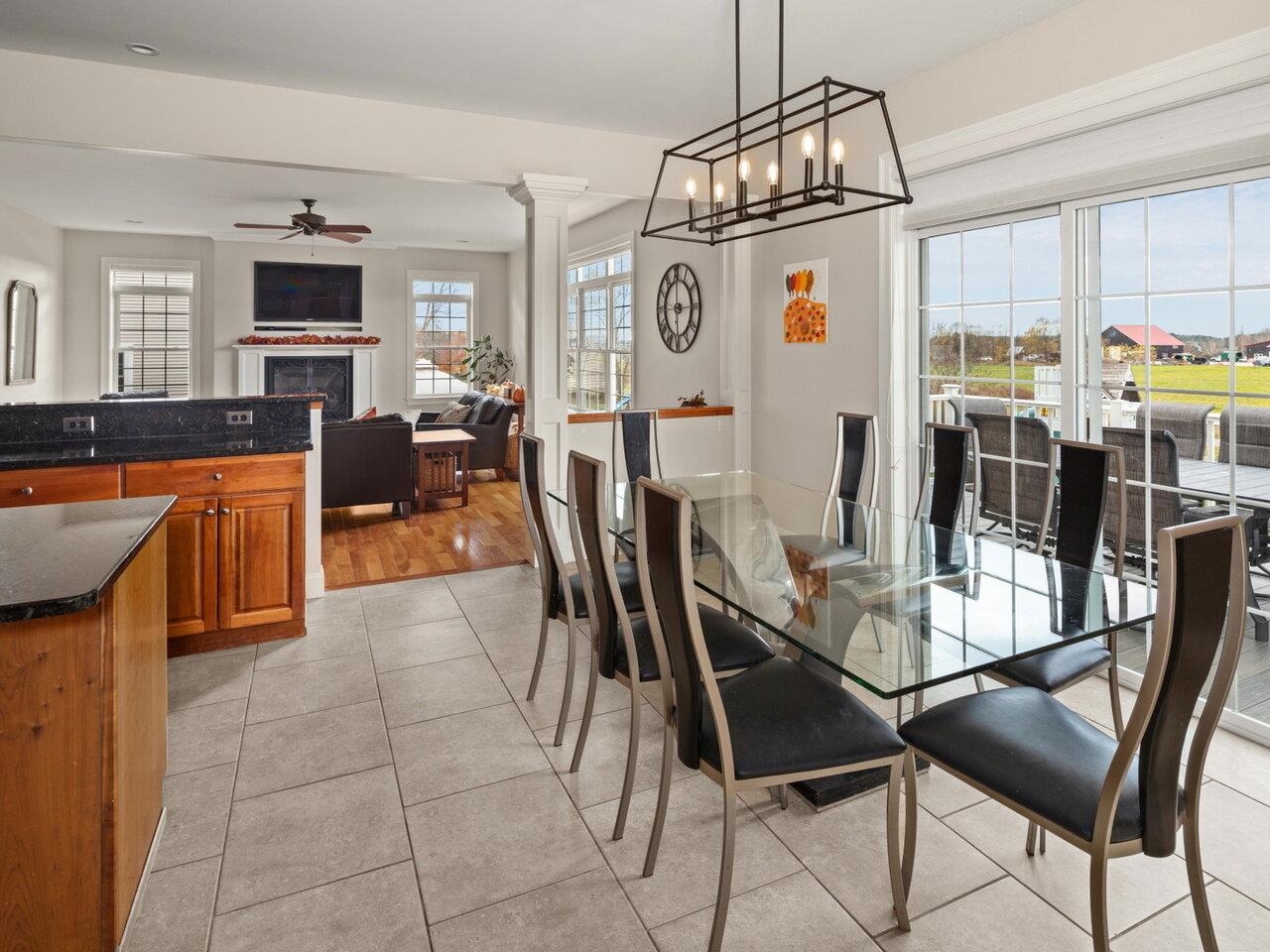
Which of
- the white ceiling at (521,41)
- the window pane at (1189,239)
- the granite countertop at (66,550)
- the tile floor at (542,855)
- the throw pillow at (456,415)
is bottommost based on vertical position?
the tile floor at (542,855)

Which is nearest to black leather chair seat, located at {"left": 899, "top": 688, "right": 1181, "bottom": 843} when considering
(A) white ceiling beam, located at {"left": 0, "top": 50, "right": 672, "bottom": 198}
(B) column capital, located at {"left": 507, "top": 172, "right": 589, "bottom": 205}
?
(B) column capital, located at {"left": 507, "top": 172, "right": 589, "bottom": 205}

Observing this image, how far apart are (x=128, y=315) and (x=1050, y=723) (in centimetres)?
975

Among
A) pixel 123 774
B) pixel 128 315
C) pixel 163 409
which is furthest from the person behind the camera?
pixel 128 315

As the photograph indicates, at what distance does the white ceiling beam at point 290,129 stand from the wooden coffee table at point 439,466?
9.34 ft

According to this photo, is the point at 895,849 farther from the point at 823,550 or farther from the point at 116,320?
the point at 116,320

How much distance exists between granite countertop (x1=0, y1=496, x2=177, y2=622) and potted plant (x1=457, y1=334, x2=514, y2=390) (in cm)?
784

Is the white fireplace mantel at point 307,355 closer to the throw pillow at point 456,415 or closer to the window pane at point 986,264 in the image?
the throw pillow at point 456,415

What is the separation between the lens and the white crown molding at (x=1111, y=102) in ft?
7.84

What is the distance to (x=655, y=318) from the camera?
6355mm

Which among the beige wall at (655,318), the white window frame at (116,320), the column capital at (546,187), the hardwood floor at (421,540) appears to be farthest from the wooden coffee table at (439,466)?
the white window frame at (116,320)

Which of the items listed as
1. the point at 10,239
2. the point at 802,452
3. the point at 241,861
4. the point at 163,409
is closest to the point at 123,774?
the point at 241,861

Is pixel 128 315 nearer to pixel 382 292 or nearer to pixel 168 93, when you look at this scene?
pixel 382 292

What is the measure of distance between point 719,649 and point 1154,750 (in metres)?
1.11

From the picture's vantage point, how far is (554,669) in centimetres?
310
